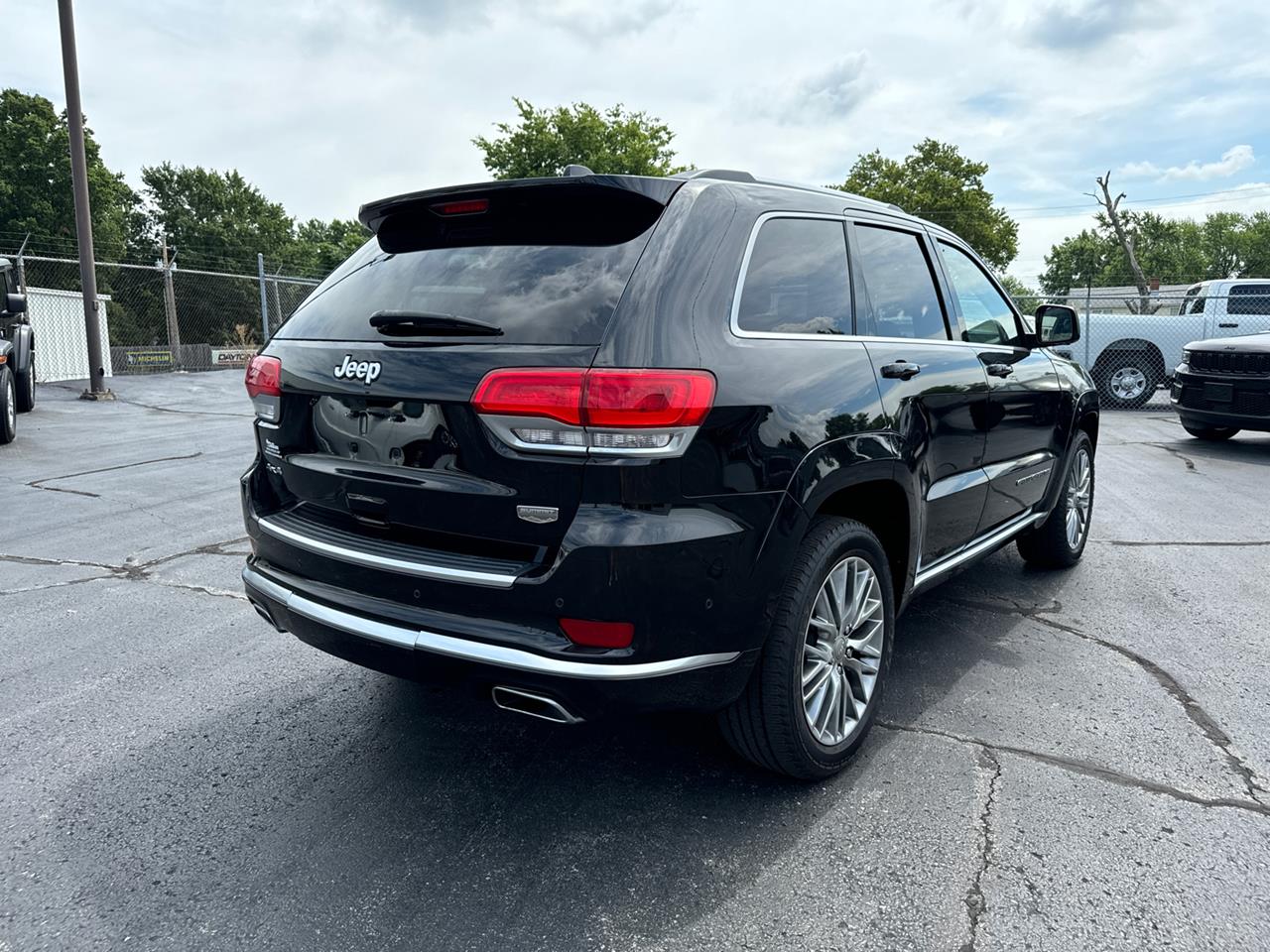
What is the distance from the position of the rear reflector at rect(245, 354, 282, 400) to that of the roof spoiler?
0.69 meters

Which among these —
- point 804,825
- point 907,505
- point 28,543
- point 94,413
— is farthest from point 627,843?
point 94,413

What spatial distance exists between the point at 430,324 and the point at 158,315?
986 inches

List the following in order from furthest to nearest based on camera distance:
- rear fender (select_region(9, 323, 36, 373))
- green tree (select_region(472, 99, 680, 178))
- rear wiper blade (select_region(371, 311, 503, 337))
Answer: green tree (select_region(472, 99, 680, 178)) < rear fender (select_region(9, 323, 36, 373)) < rear wiper blade (select_region(371, 311, 503, 337))

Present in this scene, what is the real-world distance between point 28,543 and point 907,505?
17.7 feet

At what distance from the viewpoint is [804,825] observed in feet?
8.50

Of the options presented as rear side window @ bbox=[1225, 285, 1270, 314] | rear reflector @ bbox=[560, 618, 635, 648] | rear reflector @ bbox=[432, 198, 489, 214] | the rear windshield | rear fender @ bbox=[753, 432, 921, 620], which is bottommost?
rear reflector @ bbox=[560, 618, 635, 648]

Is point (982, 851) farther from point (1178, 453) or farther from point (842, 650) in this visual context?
point (1178, 453)

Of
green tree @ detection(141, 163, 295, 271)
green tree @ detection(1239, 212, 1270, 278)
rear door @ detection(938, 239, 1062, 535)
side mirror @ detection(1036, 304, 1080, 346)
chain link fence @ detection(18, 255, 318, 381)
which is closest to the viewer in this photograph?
rear door @ detection(938, 239, 1062, 535)

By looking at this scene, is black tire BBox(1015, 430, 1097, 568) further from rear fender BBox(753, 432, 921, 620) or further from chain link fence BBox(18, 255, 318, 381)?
chain link fence BBox(18, 255, 318, 381)

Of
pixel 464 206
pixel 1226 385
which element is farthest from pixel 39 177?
pixel 464 206

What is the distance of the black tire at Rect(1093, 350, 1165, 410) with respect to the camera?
578 inches

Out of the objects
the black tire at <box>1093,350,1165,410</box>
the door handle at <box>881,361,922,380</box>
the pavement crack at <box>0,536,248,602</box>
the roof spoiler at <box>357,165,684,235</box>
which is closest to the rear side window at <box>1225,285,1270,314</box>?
the black tire at <box>1093,350,1165,410</box>

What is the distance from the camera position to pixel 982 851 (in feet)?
8.05

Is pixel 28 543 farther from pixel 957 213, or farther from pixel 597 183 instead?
pixel 957 213
